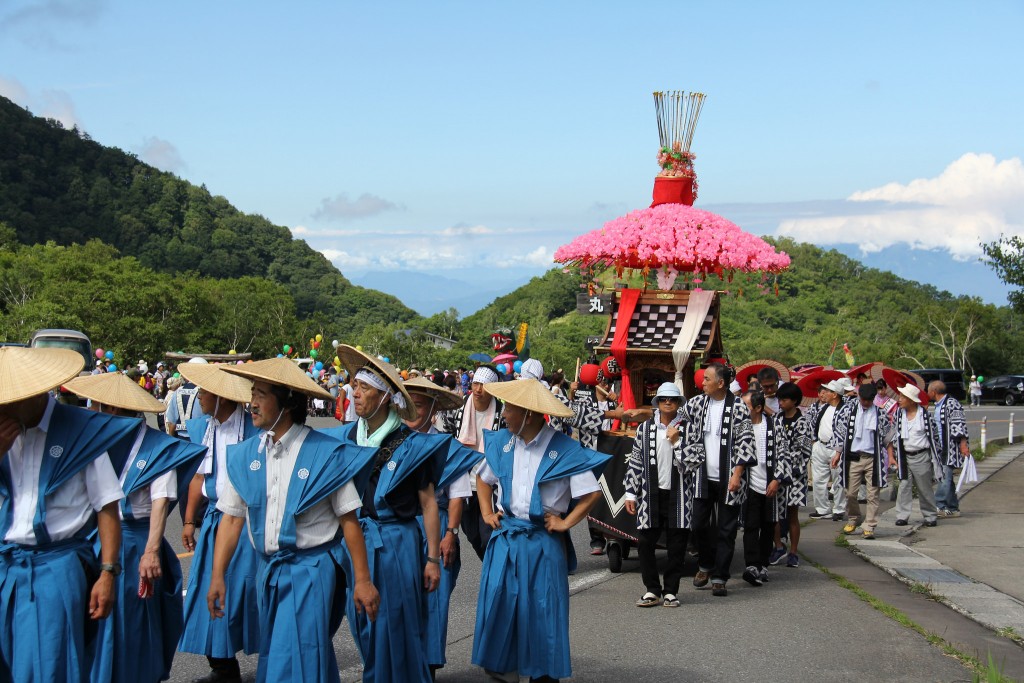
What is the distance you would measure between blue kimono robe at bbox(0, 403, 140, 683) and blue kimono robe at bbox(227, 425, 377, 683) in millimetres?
669

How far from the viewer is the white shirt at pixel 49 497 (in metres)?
4.92

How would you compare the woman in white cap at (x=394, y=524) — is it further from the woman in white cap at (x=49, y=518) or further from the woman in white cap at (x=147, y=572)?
the woman in white cap at (x=49, y=518)

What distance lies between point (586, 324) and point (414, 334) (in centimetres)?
1915

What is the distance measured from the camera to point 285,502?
5.10 meters

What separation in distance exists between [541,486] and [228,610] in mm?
1888

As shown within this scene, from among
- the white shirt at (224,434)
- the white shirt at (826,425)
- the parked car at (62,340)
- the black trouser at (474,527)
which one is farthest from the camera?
the parked car at (62,340)

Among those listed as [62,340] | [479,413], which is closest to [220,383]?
[479,413]

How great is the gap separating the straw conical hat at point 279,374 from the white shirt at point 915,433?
1003 centimetres

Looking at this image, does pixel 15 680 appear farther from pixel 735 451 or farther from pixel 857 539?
pixel 857 539

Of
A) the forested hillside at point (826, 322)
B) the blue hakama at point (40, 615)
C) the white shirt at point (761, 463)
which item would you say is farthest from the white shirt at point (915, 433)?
the forested hillside at point (826, 322)

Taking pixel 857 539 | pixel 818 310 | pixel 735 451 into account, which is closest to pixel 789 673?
pixel 735 451

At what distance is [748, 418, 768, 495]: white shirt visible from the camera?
10422mm

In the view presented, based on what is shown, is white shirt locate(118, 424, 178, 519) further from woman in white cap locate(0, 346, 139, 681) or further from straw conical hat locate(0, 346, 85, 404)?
straw conical hat locate(0, 346, 85, 404)

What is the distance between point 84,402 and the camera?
10.6 m
